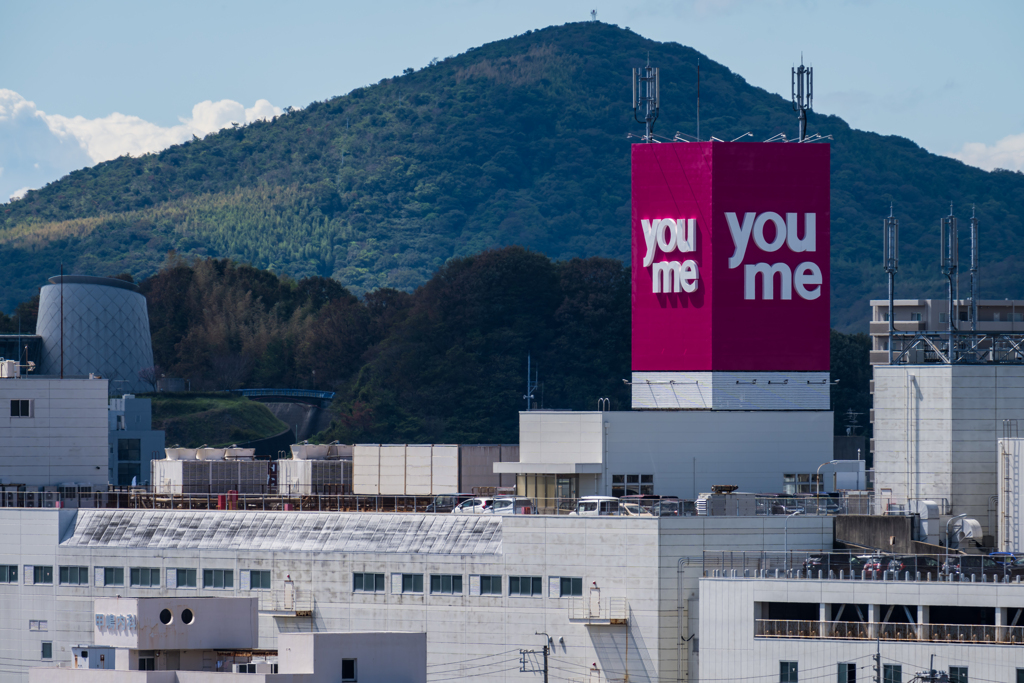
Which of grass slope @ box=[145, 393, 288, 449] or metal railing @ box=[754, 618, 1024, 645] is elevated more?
grass slope @ box=[145, 393, 288, 449]

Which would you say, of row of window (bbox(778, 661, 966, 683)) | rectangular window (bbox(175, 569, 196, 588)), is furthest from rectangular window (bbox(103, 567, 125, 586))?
row of window (bbox(778, 661, 966, 683))

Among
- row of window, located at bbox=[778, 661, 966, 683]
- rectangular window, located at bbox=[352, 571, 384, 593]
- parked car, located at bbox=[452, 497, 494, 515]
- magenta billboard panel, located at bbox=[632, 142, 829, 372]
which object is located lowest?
row of window, located at bbox=[778, 661, 966, 683]

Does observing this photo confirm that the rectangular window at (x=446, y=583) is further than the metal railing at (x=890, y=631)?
Yes

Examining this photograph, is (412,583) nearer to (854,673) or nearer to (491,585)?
(491,585)

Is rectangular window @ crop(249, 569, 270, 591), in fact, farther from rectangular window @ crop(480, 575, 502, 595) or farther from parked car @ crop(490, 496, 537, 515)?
parked car @ crop(490, 496, 537, 515)

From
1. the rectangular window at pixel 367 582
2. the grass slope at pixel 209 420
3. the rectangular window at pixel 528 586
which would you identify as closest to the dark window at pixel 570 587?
the rectangular window at pixel 528 586

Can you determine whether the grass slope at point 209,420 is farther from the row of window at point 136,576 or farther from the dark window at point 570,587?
the dark window at point 570,587

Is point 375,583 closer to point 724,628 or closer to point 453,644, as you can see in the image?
point 453,644
